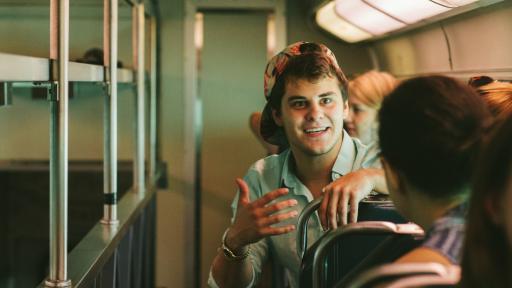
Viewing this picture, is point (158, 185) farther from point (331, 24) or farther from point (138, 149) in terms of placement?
point (331, 24)

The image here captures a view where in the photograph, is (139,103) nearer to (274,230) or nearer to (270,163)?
(270,163)

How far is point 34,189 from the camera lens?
390cm

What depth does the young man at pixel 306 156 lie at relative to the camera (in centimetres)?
144

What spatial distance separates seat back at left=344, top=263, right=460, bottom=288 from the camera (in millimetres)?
886

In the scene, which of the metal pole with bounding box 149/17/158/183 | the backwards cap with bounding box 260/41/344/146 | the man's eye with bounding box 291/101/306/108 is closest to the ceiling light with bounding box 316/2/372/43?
the backwards cap with bounding box 260/41/344/146

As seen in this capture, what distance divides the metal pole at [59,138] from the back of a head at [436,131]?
960mm

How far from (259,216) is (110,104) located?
145 centimetres

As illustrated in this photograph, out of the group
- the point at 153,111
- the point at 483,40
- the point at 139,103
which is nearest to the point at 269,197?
the point at 483,40

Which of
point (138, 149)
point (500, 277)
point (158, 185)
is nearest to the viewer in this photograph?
point (500, 277)

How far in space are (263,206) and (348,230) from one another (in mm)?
161

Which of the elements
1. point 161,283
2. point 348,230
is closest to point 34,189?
point 161,283

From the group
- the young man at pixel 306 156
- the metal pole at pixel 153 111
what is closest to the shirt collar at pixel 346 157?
the young man at pixel 306 156

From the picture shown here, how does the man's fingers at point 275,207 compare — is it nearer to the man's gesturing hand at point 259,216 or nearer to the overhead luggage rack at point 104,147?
the man's gesturing hand at point 259,216

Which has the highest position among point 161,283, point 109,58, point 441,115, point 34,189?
point 109,58
